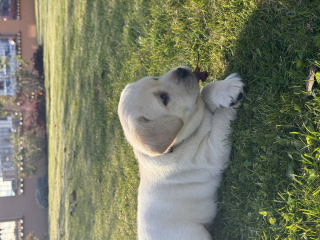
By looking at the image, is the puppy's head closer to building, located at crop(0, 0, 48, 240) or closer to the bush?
the bush

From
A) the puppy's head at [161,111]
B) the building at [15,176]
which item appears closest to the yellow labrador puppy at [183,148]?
the puppy's head at [161,111]

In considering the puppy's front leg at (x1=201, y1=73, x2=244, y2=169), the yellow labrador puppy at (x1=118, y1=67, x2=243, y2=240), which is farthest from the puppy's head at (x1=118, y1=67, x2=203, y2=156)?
the puppy's front leg at (x1=201, y1=73, x2=244, y2=169)

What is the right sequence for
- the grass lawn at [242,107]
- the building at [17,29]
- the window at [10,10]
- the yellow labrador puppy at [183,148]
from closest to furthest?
the grass lawn at [242,107]
the yellow labrador puppy at [183,148]
the building at [17,29]
the window at [10,10]

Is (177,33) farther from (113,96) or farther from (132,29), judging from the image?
(113,96)

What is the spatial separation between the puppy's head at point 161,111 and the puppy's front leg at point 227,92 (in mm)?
218

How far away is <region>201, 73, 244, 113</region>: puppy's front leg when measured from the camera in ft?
11.1

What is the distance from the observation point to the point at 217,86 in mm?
3521

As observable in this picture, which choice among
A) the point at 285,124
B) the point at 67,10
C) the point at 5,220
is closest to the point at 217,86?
the point at 285,124

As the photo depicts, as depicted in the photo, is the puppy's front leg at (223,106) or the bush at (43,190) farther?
the bush at (43,190)

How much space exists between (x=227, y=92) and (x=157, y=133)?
110 cm

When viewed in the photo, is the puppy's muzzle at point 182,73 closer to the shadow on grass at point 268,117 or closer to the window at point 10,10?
the shadow on grass at point 268,117

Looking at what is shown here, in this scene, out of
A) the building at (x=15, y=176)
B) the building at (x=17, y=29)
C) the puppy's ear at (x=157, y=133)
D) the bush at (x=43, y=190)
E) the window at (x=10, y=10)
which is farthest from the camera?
the window at (x=10, y=10)

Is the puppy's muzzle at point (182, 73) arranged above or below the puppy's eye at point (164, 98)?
above

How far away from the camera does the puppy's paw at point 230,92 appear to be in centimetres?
339
